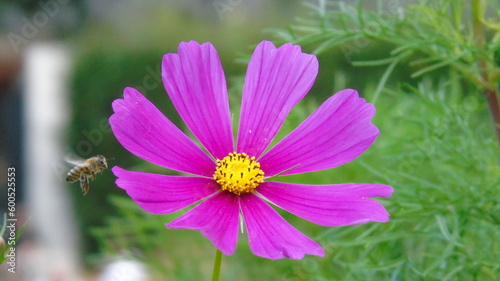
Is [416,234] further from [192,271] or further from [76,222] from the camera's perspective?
[76,222]

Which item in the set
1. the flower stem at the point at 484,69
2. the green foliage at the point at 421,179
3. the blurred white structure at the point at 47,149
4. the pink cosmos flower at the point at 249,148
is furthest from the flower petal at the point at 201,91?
the blurred white structure at the point at 47,149

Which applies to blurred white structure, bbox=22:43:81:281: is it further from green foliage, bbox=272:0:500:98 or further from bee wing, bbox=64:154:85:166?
bee wing, bbox=64:154:85:166

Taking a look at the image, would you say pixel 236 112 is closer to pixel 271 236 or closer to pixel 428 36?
pixel 428 36

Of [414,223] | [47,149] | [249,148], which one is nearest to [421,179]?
[414,223]

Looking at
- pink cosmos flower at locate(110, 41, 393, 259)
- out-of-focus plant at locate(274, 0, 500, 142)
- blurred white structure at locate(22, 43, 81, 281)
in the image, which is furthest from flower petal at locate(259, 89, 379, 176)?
blurred white structure at locate(22, 43, 81, 281)

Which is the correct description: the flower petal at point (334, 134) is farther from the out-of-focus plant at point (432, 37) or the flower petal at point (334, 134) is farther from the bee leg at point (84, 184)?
the out-of-focus plant at point (432, 37)
